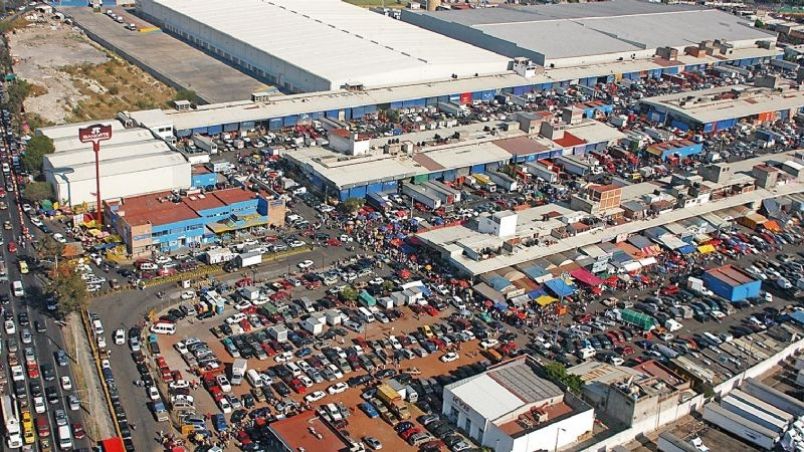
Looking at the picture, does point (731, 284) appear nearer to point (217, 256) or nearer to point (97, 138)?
point (217, 256)

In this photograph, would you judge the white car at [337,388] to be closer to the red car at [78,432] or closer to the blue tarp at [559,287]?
the red car at [78,432]

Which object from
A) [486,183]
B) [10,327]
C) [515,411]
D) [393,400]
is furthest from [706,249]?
[10,327]

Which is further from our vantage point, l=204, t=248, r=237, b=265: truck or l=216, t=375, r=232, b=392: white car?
l=204, t=248, r=237, b=265: truck

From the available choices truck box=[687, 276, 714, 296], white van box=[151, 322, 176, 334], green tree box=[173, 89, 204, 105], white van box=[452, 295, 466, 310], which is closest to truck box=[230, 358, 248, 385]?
white van box=[151, 322, 176, 334]

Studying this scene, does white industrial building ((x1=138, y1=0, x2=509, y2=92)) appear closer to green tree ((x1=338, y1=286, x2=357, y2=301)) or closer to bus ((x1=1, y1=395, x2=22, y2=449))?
green tree ((x1=338, y1=286, x2=357, y2=301))

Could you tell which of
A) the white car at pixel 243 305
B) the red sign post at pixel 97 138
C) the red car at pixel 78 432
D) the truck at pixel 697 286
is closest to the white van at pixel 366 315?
the white car at pixel 243 305

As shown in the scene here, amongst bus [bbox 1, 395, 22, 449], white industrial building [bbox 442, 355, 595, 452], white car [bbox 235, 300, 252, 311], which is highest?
white industrial building [bbox 442, 355, 595, 452]

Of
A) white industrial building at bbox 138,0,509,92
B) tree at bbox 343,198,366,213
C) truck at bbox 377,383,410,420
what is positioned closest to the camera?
truck at bbox 377,383,410,420
